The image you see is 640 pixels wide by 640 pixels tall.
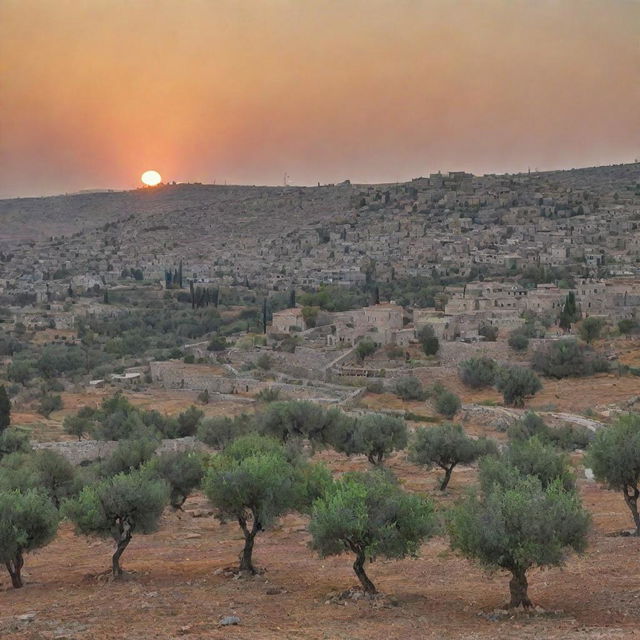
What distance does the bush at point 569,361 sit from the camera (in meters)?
39.4

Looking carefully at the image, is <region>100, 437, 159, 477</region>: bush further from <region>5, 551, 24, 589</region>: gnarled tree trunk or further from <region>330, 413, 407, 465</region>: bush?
Result: <region>5, 551, 24, 589</region>: gnarled tree trunk

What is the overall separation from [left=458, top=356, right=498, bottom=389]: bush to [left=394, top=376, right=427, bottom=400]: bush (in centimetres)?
225

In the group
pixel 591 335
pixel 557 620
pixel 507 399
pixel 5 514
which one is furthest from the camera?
pixel 591 335

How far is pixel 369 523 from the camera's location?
503 inches

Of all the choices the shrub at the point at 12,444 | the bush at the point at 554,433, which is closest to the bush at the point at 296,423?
the bush at the point at 554,433

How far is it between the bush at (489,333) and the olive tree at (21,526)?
103 ft

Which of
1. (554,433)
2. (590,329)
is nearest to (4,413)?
(554,433)

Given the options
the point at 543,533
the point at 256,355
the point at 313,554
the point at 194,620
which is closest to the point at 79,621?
the point at 194,620

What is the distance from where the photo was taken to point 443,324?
45.1 meters

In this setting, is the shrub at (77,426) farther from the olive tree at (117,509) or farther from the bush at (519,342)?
the bush at (519,342)

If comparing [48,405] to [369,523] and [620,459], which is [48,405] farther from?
[369,523]

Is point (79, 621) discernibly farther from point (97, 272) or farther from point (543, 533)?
point (97, 272)

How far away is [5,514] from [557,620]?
28.6 ft

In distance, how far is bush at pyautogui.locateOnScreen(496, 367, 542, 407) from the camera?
3581 cm
